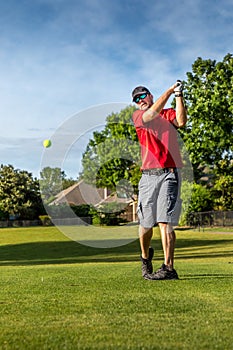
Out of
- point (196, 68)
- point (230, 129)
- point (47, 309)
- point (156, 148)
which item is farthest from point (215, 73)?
point (47, 309)

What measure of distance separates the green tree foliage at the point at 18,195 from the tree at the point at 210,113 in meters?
60.3

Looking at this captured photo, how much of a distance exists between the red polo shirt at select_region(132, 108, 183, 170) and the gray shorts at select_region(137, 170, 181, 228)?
0.15m

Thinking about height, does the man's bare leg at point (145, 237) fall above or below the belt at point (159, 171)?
below

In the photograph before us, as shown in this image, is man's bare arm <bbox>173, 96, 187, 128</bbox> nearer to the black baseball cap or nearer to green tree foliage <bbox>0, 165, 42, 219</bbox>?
the black baseball cap

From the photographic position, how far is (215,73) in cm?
4181

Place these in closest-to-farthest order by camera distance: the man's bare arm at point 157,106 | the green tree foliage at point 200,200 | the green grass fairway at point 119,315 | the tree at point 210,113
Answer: the green grass fairway at point 119,315, the man's bare arm at point 157,106, the tree at point 210,113, the green tree foliage at point 200,200

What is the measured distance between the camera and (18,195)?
97688 millimetres

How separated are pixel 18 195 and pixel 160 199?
9240 cm

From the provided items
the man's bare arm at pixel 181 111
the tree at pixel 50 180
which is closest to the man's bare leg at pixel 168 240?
the man's bare arm at pixel 181 111

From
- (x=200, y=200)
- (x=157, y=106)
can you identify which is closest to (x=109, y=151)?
(x=157, y=106)

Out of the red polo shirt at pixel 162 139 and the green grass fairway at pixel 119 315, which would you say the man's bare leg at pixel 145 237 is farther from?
the red polo shirt at pixel 162 139

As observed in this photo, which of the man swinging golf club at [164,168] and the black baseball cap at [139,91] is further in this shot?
the black baseball cap at [139,91]

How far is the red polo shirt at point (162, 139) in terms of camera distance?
22.6ft

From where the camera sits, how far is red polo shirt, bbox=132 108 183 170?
6.88 metres
